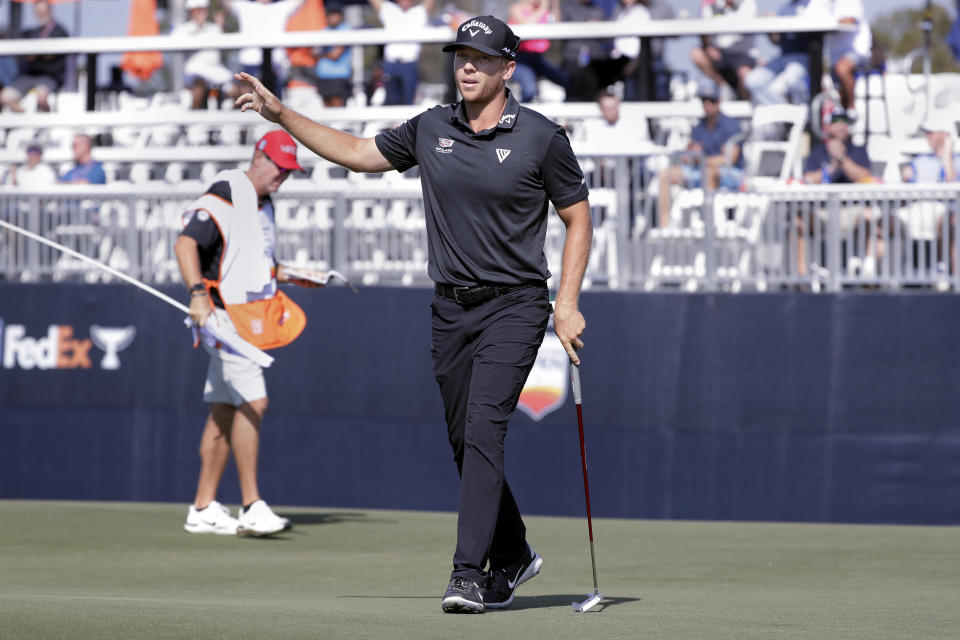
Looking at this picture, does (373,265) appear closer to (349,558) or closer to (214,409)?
(214,409)

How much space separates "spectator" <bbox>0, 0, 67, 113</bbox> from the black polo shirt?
37.7 ft

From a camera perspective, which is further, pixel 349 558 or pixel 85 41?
pixel 85 41

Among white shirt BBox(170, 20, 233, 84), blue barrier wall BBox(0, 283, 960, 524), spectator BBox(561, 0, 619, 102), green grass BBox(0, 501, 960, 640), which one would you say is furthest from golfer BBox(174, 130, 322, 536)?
white shirt BBox(170, 20, 233, 84)

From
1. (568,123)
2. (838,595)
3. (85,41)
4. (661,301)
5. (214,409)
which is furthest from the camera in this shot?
(85,41)

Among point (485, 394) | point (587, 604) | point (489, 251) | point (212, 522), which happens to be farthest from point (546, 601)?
point (212, 522)

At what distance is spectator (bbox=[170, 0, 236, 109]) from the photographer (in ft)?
54.8

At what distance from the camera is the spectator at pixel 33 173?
48.7ft

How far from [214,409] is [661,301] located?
3340 millimetres

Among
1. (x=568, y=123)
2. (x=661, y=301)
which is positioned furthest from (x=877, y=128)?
(x=661, y=301)

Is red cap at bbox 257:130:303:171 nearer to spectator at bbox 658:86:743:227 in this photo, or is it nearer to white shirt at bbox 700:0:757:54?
spectator at bbox 658:86:743:227

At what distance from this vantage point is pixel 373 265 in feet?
39.9

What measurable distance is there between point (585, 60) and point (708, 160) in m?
3.04

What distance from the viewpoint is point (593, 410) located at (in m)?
11.5

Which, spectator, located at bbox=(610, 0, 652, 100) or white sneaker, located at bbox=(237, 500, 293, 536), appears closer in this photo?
white sneaker, located at bbox=(237, 500, 293, 536)
